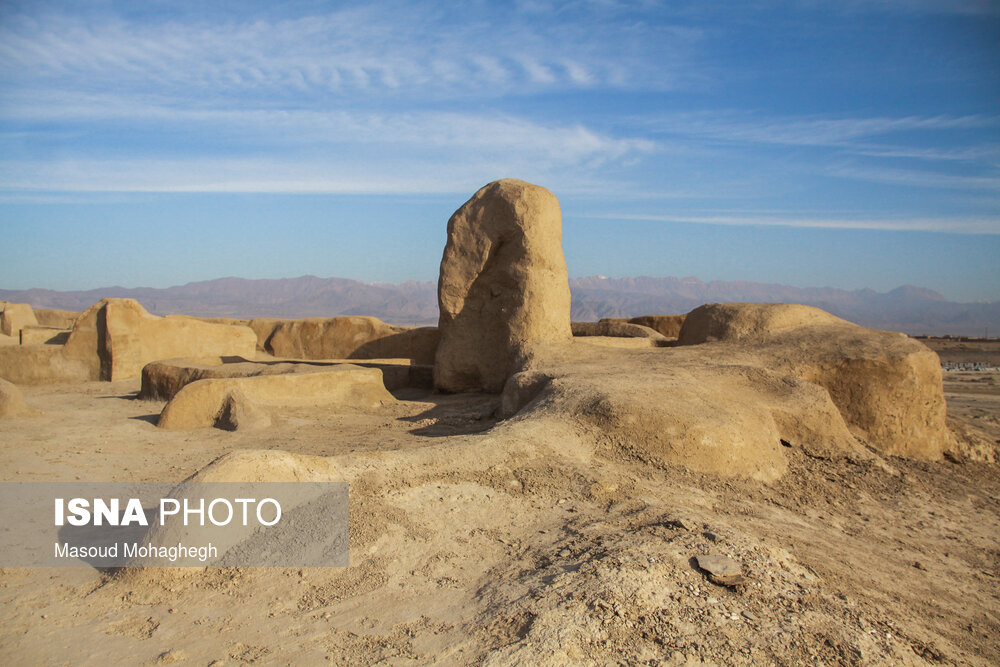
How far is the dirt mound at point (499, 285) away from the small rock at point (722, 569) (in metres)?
4.94

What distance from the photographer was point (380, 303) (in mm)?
105312

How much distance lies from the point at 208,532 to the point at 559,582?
1.68 m

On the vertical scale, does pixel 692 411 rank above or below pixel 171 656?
above

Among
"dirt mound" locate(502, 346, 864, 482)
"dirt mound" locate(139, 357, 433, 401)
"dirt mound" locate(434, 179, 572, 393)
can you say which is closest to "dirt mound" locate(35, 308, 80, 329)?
"dirt mound" locate(139, 357, 433, 401)

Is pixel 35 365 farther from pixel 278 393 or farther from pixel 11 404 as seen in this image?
pixel 278 393

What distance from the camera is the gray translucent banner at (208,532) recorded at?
3359 mm

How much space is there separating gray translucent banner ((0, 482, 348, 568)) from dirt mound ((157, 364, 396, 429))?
2554 mm

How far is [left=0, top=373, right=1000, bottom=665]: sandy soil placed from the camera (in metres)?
2.66

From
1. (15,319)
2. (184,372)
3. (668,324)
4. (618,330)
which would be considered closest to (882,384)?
(618,330)

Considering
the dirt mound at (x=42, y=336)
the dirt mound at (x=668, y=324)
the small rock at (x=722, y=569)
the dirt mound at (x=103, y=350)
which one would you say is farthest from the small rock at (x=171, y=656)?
the dirt mound at (x=668, y=324)

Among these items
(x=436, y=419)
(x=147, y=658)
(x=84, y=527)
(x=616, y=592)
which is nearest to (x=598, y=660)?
(x=616, y=592)

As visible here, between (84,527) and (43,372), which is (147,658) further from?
(43,372)

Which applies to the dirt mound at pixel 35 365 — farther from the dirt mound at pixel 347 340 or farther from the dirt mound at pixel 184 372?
the dirt mound at pixel 347 340

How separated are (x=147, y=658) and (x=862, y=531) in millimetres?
3879
